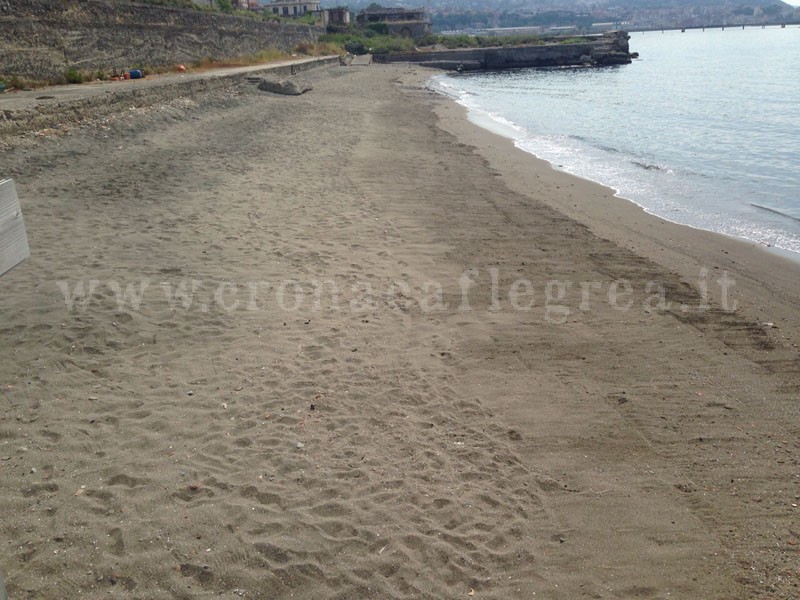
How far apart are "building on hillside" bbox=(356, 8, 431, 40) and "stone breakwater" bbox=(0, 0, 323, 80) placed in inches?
2669

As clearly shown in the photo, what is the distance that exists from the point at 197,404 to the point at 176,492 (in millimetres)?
925

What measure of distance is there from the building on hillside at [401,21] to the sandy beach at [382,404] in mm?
91596

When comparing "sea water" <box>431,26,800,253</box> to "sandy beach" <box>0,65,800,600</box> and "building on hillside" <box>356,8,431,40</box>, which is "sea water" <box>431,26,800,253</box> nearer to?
"sandy beach" <box>0,65,800,600</box>

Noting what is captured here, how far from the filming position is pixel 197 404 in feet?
13.6

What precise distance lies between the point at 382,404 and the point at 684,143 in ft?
54.6

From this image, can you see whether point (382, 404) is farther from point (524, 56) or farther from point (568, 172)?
point (524, 56)

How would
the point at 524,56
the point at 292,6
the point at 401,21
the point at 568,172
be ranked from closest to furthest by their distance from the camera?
the point at 568,172 < the point at 524,56 < the point at 401,21 < the point at 292,6

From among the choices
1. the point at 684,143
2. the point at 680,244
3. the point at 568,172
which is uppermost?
the point at 684,143

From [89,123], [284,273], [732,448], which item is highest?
[89,123]

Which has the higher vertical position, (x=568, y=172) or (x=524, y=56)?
(x=524, y=56)

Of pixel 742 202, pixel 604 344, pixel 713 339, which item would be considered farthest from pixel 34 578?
pixel 742 202

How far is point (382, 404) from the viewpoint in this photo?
4.32 meters

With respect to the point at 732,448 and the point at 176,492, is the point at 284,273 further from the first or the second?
the point at 732,448

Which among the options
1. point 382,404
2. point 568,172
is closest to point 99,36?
point 568,172
